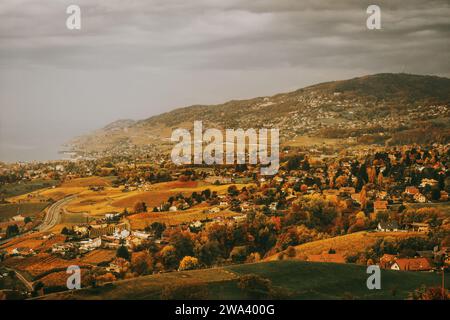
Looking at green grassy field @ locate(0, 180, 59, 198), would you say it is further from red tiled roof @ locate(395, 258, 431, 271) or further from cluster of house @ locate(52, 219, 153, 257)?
red tiled roof @ locate(395, 258, 431, 271)

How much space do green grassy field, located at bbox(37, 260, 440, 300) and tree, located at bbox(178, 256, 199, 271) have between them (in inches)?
54.5

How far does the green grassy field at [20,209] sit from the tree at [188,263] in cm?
661

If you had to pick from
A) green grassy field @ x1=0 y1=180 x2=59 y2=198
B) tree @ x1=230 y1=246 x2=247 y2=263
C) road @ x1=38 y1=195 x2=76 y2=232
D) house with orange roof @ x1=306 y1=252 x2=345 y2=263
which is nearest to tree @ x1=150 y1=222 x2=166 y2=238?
tree @ x1=230 y1=246 x2=247 y2=263

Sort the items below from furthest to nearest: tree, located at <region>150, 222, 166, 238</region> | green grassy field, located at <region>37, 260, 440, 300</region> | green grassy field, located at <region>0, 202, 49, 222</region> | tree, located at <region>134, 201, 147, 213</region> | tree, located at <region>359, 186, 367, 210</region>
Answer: tree, located at <region>359, 186, 367, 210</region> → tree, located at <region>134, 201, 147, 213</region> → green grassy field, located at <region>0, 202, 49, 222</region> → tree, located at <region>150, 222, 166, 238</region> → green grassy field, located at <region>37, 260, 440, 300</region>

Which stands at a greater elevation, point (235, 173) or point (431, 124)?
point (431, 124)

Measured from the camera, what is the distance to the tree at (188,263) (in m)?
15.0

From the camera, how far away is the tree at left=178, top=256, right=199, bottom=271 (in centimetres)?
1500

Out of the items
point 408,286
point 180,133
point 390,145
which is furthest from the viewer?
point 180,133

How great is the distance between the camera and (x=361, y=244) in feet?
53.7

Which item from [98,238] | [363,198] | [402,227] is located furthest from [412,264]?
[98,238]

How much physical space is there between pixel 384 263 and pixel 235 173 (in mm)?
10541

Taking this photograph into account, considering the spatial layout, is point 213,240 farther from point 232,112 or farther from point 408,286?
point 232,112

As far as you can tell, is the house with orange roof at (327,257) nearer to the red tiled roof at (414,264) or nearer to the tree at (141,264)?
the red tiled roof at (414,264)
